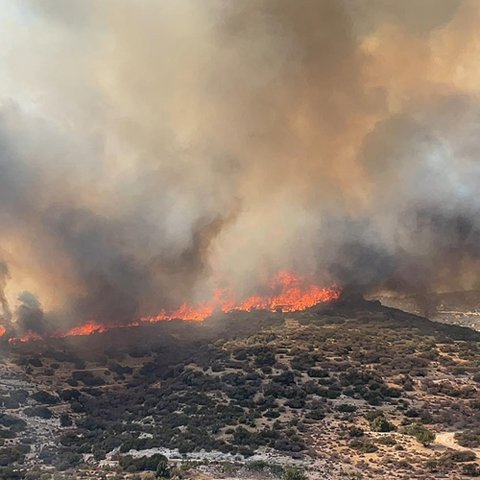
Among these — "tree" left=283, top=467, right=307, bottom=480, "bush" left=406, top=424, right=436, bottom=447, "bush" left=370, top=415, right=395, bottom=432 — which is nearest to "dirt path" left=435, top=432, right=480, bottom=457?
"bush" left=406, top=424, right=436, bottom=447

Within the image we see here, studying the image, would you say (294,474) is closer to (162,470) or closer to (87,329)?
(162,470)

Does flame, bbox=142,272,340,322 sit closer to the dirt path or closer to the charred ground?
the charred ground

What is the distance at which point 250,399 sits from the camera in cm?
5319

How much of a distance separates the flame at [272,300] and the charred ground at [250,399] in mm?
4372

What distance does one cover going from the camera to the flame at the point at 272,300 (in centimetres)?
8175

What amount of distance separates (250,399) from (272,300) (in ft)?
121

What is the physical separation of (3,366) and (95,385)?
916 cm

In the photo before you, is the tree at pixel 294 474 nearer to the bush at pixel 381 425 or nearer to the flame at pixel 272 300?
the bush at pixel 381 425

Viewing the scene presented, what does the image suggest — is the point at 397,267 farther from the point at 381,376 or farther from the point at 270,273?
the point at 381,376

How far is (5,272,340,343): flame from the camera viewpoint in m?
81.8

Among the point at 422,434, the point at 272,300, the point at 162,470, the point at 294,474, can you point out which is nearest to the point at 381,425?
the point at 422,434

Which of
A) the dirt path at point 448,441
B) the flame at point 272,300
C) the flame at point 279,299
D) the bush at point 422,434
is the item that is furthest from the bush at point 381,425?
the flame at point 279,299

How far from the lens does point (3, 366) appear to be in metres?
61.4

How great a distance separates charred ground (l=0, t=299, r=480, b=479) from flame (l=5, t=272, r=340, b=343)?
437cm
